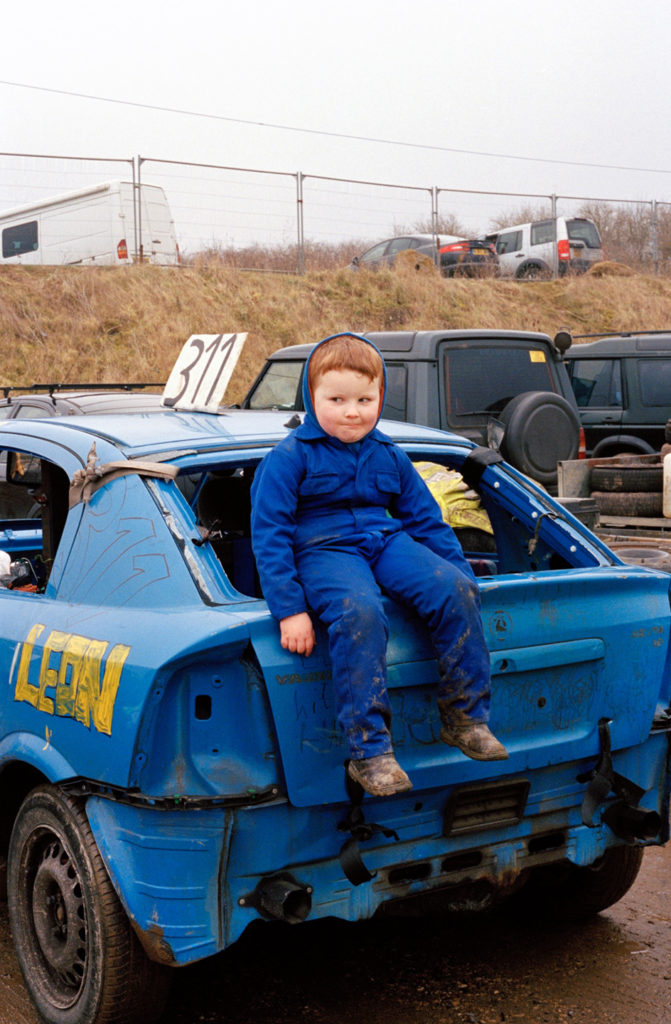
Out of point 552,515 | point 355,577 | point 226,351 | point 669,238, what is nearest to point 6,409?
point 226,351

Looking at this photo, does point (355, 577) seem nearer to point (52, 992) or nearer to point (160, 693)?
point (160, 693)

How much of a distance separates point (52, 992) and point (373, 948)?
1035 mm

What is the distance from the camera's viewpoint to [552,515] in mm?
3721

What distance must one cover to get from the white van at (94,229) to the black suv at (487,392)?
15425 mm

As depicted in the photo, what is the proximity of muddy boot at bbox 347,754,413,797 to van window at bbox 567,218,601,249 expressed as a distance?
26.7 meters

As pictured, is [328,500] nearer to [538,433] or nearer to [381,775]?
[381,775]

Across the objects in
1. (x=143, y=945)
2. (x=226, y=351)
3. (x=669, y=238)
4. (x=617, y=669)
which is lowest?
(x=143, y=945)

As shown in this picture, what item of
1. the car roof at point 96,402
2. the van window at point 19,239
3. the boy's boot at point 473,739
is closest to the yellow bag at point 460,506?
the boy's boot at point 473,739

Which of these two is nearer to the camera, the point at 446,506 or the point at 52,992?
the point at 52,992

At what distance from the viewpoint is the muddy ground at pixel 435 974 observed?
310 centimetres

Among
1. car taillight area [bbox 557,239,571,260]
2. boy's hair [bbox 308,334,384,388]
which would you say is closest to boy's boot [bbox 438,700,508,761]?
boy's hair [bbox 308,334,384,388]

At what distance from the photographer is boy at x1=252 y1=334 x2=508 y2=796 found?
8.57ft

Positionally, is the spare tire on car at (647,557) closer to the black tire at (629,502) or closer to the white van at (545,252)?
the black tire at (629,502)

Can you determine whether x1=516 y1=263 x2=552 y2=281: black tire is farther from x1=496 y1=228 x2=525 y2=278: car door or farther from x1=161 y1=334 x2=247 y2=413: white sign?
x1=161 y1=334 x2=247 y2=413: white sign
